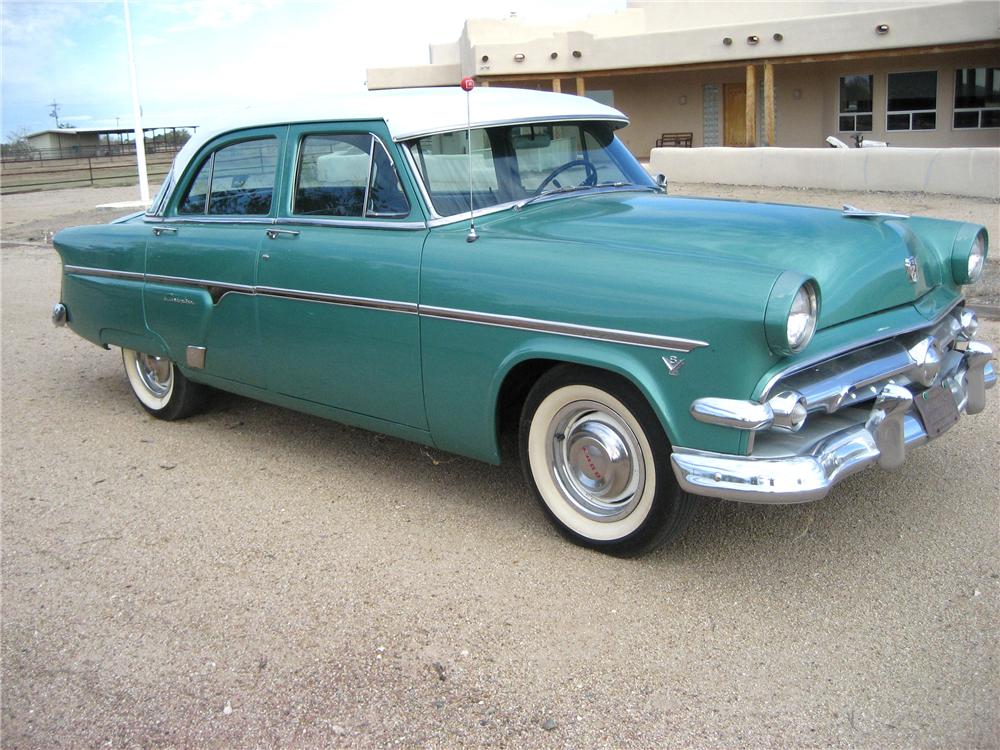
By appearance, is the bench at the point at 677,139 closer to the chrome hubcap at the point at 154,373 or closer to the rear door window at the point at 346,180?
the chrome hubcap at the point at 154,373

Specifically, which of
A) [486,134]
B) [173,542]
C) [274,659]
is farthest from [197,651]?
[486,134]

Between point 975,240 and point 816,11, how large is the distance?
23.0m

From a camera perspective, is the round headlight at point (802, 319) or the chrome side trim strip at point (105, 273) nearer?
the round headlight at point (802, 319)

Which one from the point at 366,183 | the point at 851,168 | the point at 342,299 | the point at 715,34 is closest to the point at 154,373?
the point at 342,299

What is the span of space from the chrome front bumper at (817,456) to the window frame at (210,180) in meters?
2.47

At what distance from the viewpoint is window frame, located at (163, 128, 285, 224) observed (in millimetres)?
4617

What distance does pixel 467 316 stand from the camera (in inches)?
147

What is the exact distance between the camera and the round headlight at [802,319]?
3055 millimetres

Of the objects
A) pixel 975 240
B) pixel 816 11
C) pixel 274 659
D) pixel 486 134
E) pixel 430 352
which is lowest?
pixel 274 659

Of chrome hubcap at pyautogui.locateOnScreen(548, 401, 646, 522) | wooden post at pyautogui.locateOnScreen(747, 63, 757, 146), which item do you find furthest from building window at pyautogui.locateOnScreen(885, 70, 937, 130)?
chrome hubcap at pyautogui.locateOnScreen(548, 401, 646, 522)

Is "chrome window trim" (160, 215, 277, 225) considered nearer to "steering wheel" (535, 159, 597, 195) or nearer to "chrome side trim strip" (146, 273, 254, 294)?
"chrome side trim strip" (146, 273, 254, 294)

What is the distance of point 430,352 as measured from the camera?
389 cm

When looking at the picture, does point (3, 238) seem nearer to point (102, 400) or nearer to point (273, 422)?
point (102, 400)

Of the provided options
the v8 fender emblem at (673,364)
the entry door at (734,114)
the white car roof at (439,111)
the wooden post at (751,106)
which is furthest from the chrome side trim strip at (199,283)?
the entry door at (734,114)
